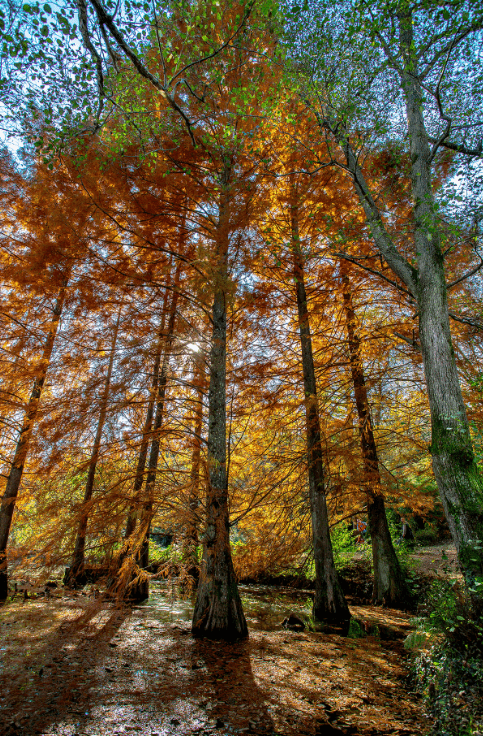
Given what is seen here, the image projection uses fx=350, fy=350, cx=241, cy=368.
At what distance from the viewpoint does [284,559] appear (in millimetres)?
8109

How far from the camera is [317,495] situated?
773 cm

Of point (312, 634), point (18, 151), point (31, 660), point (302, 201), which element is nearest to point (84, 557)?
point (31, 660)

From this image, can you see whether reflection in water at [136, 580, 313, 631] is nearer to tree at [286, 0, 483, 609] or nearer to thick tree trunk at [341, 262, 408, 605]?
thick tree trunk at [341, 262, 408, 605]

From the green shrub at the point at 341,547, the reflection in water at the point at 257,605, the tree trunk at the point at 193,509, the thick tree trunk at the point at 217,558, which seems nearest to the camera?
the tree trunk at the point at 193,509

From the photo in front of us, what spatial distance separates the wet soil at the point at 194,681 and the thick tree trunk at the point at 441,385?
172 centimetres

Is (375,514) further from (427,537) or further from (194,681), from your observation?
(427,537)

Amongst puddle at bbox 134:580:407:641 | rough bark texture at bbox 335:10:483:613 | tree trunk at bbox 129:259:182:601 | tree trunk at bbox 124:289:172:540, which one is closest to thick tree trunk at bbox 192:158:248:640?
puddle at bbox 134:580:407:641

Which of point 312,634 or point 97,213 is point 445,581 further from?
point 97,213

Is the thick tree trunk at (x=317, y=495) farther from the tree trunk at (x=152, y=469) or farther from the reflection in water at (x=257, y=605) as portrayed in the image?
the tree trunk at (x=152, y=469)

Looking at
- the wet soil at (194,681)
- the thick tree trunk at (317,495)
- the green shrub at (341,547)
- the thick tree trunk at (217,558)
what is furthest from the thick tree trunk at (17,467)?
the green shrub at (341,547)

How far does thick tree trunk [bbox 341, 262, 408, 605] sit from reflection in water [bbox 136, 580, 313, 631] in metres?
1.92

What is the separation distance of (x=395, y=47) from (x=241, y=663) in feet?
32.5

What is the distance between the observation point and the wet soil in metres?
2.99

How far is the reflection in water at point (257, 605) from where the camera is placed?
A: 7.05 meters
